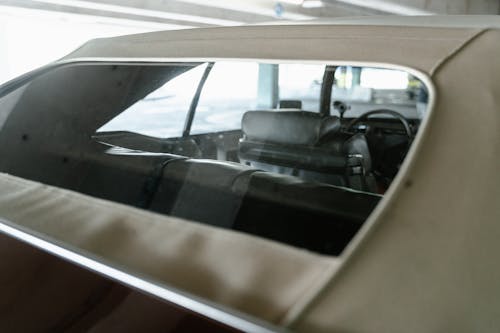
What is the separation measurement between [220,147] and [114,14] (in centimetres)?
513

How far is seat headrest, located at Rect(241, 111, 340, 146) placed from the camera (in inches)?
64.3

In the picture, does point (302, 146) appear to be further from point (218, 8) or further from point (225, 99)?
point (218, 8)

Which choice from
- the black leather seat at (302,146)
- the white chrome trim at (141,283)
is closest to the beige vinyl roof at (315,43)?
the black leather seat at (302,146)

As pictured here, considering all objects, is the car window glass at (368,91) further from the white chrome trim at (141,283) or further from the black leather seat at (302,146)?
A: the white chrome trim at (141,283)

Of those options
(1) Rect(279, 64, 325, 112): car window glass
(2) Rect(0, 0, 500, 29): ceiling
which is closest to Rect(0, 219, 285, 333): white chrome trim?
(1) Rect(279, 64, 325, 112): car window glass

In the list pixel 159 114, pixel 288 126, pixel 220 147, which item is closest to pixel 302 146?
pixel 288 126

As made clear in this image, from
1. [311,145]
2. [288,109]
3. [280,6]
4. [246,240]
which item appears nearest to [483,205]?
[246,240]

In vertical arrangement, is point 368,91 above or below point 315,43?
below

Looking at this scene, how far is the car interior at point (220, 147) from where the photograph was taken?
1.19m

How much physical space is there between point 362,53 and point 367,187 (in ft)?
1.50

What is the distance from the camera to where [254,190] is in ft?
4.29

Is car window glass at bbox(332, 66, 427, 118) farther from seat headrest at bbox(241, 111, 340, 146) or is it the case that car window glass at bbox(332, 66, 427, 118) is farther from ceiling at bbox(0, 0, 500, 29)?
ceiling at bbox(0, 0, 500, 29)

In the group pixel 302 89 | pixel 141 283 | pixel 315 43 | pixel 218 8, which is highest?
pixel 218 8

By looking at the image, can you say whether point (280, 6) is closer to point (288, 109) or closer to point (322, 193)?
point (288, 109)
